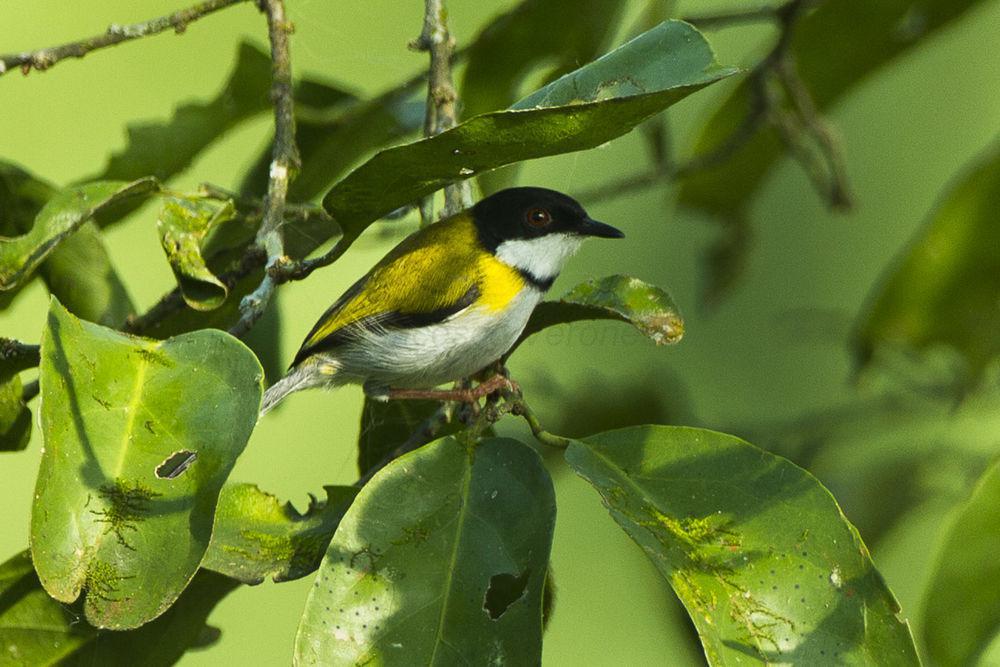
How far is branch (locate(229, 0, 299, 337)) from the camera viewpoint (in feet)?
5.01

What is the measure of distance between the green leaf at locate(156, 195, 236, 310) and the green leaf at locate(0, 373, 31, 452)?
0.31m

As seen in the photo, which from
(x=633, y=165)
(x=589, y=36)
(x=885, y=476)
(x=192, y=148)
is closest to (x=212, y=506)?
(x=192, y=148)

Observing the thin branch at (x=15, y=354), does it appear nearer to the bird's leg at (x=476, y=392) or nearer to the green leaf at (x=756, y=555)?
the bird's leg at (x=476, y=392)

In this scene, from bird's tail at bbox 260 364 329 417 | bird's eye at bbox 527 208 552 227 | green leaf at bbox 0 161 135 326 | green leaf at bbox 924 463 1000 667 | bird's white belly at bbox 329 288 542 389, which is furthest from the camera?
bird's eye at bbox 527 208 552 227

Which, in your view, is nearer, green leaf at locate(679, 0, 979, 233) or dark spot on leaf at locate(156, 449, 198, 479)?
dark spot on leaf at locate(156, 449, 198, 479)

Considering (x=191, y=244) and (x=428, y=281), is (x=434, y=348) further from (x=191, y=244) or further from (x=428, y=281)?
(x=191, y=244)

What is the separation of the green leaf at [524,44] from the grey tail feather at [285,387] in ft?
1.84

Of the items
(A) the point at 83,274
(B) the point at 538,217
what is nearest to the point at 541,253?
(B) the point at 538,217

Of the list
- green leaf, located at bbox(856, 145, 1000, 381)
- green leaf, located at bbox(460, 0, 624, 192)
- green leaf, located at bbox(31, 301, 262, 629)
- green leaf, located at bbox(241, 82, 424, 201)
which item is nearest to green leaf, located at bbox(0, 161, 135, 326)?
green leaf, located at bbox(241, 82, 424, 201)

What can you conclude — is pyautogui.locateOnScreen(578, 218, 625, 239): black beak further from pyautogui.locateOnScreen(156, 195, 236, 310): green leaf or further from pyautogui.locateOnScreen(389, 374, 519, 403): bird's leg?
pyautogui.locateOnScreen(156, 195, 236, 310): green leaf

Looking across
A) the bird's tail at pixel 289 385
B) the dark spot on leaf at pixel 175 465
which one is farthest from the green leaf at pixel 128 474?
the bird's tail at pixel 289 385

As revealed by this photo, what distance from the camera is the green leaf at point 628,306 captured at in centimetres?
165

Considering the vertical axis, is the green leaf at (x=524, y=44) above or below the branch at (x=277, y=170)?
below

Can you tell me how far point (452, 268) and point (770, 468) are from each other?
40.3 inches
